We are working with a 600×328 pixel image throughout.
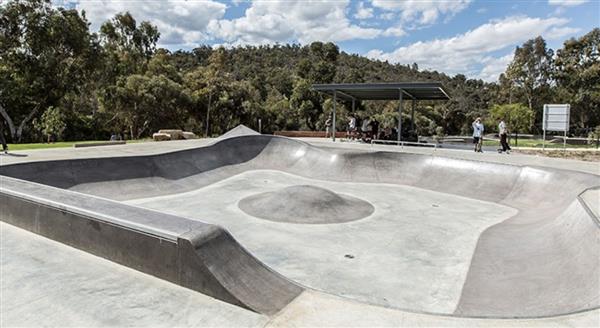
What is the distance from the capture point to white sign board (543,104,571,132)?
15.7 metres

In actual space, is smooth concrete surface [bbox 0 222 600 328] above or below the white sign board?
below

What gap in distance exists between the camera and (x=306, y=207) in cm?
842

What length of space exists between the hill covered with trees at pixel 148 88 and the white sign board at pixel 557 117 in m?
16.6

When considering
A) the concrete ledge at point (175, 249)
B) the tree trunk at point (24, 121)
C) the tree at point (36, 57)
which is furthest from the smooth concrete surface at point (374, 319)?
the tree trunk at point (24, 121)

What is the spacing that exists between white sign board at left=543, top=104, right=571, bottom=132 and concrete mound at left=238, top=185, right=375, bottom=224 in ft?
40.4

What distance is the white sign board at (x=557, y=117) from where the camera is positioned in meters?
15.7

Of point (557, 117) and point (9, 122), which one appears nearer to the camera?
point (557, 117)

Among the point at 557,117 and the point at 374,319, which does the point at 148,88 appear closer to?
the point at 557,117

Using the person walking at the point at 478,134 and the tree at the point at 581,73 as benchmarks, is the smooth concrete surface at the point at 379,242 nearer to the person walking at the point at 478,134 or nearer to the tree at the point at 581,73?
the person walking at the point at 478,134

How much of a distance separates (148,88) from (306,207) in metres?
28.4

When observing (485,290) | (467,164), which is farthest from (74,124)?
(485,290)

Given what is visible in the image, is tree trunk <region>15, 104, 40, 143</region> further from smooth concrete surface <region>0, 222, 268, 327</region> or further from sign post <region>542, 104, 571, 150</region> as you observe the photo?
sign post <region>542, 104, 571, 150</region>

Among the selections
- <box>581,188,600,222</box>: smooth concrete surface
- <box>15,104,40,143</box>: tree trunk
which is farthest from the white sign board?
<box>15,104,40,143</box>: tree trunk

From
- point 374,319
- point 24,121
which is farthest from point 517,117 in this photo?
point 24,121
